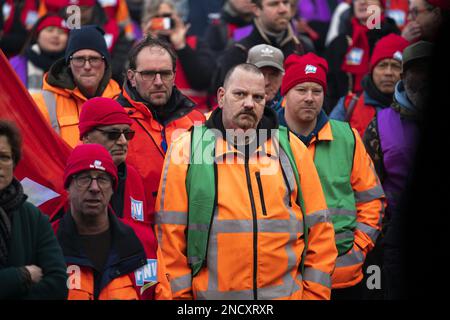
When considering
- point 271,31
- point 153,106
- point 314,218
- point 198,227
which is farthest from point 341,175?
point 271,31

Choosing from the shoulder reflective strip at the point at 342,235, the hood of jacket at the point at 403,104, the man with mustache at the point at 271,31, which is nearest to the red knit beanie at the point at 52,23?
the man with mustache at the point at 271,31

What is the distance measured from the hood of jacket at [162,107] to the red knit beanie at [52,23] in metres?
2.25

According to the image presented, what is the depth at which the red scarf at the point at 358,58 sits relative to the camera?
27.6 feet

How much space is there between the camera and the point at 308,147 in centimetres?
579

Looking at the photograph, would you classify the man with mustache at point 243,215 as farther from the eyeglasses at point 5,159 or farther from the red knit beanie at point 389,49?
the red knit beanie at point 389,49

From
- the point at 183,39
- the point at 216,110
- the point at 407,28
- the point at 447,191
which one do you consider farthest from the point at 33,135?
the point at 407,28

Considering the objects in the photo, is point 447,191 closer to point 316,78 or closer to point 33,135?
point 33,135

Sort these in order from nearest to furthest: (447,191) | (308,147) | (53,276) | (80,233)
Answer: (447,191)
(53,276)
(80,233)
(308,147)

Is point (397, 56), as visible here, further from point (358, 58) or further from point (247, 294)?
point (247, 294)

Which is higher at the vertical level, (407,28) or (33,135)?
(407,28)

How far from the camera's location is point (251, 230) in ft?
15.6

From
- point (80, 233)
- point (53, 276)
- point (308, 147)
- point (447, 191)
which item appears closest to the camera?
point (447, 191)
